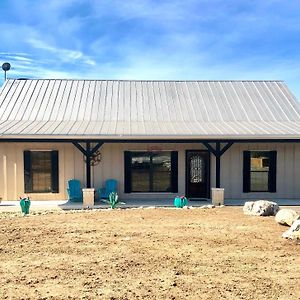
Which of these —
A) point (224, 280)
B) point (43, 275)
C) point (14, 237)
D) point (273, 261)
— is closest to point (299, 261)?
point (273, 261)

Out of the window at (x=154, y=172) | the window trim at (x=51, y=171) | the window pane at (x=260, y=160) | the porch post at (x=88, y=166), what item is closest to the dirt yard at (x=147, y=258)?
the porch post at (x=88, y=166)

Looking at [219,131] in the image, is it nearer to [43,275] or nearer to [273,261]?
[273,261]

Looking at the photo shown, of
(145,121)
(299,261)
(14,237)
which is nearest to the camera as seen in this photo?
(299,261)

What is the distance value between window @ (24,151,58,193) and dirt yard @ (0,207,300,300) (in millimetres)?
3637

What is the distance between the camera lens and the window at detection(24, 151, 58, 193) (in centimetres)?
1401

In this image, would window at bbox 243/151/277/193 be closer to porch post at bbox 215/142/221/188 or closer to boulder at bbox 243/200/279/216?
porch post at bbox 215/142/221/188

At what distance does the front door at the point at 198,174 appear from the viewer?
1441 cm

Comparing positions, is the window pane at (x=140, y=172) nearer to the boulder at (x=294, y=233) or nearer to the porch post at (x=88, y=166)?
the porch post at (x=88, y=166)

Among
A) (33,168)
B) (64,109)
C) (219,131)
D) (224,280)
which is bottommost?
(224,280)

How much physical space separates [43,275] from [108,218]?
458cm

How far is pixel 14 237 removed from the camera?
8.37 m

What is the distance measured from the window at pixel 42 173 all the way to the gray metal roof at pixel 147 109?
3.61 ft

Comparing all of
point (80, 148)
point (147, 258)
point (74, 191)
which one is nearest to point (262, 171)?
point (80, 148)

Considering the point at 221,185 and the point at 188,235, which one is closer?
the point at 188,235
